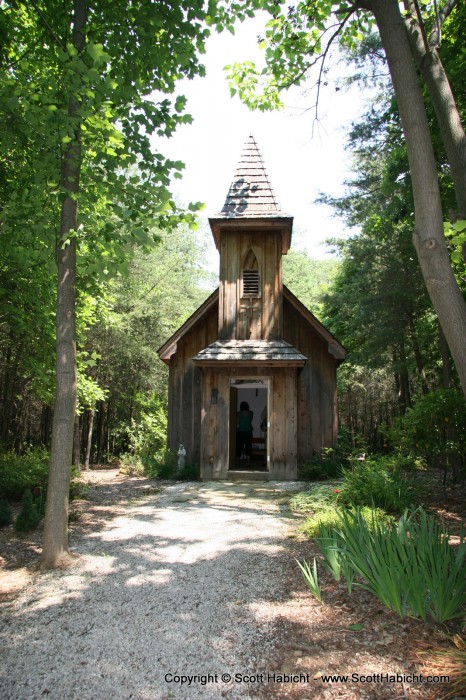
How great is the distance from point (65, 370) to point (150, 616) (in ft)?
9.70

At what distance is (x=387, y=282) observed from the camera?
47.3 ft

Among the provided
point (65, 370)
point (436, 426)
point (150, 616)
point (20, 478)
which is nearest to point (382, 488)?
point (436, 426)

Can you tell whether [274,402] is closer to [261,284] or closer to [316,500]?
[261,284]

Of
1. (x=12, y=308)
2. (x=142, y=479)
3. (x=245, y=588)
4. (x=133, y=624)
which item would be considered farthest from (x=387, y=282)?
(x=133, y=624)

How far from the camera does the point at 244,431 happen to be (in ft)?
52.0

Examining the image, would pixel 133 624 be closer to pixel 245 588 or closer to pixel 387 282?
pixel 245 588

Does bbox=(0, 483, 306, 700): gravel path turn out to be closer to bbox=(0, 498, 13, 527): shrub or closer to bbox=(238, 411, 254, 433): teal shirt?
bbox=(0, 498, 13, 527): shrub

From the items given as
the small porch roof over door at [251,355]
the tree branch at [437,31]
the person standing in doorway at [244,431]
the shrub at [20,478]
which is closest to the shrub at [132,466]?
the person standing in doorway at [244,431]

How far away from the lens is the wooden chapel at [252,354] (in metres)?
12.1

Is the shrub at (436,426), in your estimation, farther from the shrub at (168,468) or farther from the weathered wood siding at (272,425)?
the shrub at (168,468)

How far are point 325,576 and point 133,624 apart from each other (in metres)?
2.02

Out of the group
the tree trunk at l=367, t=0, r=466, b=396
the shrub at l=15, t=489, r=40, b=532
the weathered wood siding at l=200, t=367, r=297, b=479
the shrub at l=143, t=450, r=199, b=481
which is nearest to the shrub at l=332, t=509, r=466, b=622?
the tree trunk at l=367, t=0, r=466, b=396

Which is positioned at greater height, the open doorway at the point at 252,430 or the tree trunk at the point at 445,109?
the tree trunk at the point at 445,109

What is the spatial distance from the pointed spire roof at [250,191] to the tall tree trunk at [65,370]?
283 inches
